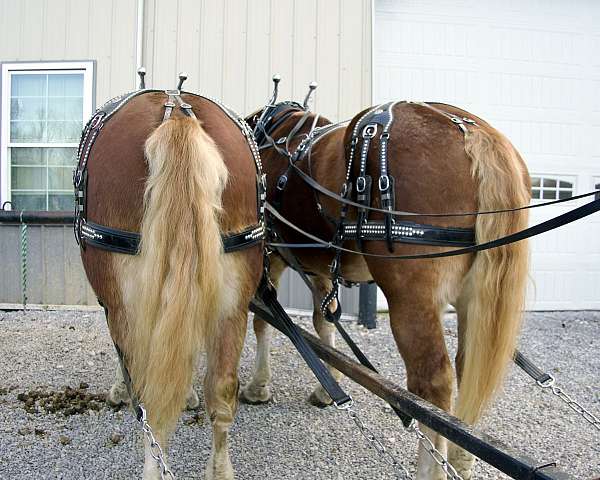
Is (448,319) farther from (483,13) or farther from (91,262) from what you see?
(91,262)

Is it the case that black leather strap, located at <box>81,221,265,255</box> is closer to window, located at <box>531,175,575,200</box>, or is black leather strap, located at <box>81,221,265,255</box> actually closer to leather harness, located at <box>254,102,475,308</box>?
leather harness, located at <box>254,102,475,308</box>

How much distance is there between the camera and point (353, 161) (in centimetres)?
224

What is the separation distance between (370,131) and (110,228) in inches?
44.6

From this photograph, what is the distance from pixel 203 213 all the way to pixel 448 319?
4.81 m

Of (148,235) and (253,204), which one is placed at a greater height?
(253,204)

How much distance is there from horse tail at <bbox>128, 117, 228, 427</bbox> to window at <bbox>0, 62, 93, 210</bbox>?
15.2 ft

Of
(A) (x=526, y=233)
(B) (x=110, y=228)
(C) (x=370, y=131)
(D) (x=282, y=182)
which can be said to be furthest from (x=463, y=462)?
(B) (x=110, y=228)

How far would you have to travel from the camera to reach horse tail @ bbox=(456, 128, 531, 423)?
2008 millimetres

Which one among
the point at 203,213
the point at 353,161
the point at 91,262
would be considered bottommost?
the point at 91,262

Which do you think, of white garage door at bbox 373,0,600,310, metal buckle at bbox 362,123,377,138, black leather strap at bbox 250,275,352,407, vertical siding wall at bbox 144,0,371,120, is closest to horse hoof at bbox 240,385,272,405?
black leather strap at bbox 250,275,352,407

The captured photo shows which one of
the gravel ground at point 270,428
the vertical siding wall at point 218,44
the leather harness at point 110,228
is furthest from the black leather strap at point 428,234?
the vertical siding wall at point 218,44

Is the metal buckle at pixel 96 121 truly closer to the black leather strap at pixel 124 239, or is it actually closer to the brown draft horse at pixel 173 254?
the brown draft horse at pixel 173 254

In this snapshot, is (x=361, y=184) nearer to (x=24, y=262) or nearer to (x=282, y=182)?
(x=282, y=182)

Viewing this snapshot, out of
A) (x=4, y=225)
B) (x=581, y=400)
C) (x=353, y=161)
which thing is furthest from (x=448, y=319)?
(x=4, y=225)
